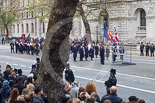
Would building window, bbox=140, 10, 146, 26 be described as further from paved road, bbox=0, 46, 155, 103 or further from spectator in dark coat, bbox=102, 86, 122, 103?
spectator in dark coat, bbox=102, 86, 122, 103

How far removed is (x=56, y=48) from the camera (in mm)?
9898

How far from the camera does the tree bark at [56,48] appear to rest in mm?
9617

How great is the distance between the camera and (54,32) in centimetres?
977

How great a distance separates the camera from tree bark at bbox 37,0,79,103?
9.62 metres

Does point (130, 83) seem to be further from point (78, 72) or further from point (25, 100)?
point (25, 100)

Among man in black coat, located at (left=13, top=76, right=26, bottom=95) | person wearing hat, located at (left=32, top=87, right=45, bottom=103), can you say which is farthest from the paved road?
person wearing hat, located at (left=32, top=87, right=45, bottom=103)

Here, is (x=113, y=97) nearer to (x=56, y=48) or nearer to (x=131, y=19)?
(x=56, y=48)

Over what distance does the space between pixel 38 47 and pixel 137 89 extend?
20.8 meters

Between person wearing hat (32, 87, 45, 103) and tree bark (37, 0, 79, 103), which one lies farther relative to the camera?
tree bark (37, 0, 79, 103)

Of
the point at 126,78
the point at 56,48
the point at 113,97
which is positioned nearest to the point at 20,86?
the point at 56,48

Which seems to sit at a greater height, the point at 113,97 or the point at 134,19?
the point at 134,19

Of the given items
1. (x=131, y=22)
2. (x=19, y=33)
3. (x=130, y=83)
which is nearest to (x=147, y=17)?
(x=131, y=22)

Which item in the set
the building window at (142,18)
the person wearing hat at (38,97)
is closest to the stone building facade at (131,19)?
the building window at (142,18)

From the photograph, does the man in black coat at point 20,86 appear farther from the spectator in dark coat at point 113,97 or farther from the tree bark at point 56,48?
the spectator in dark coat at point 113,97
